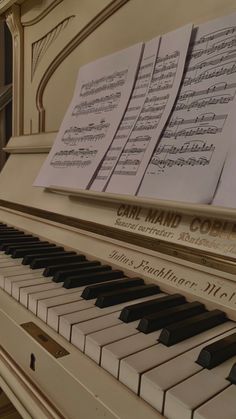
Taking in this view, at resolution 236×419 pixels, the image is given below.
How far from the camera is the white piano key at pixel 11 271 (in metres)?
0.77

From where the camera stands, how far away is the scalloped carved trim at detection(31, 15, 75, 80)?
1.34 m

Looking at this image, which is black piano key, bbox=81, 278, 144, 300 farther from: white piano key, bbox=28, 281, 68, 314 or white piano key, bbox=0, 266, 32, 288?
Answer: white piano key, bbox=0, 266, 32, 288

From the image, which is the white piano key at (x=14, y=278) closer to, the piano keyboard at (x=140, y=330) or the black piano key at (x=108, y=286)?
the piano keyboard at (x=140, y=330)

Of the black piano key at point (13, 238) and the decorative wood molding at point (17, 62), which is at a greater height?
the decorative wood molding at point (17, 62)

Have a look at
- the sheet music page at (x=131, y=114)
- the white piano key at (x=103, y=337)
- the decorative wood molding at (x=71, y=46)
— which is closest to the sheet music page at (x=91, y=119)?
the sheet music page at (x=131, y=114)

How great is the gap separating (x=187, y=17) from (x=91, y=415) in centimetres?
85

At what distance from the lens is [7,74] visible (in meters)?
2.69

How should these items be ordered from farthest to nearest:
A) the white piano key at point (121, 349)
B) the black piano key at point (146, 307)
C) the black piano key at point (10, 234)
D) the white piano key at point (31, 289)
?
the black piano key at point (10, 234) < the white piano key at point (31, 289) < the black piano key at point (146, 307) < the white piano key at point (121, 349)

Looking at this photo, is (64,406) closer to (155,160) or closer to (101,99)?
(155,160)

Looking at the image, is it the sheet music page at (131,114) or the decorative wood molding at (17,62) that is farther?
the decorative wood molding at (17,62)

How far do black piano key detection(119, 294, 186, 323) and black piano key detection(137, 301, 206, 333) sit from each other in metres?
0.02

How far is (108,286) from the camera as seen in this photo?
2.27 ft

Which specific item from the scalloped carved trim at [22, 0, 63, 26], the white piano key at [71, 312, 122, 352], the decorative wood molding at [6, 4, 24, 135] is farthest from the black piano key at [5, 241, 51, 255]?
the scalloped carved trim at [22, 0, 63, 26]

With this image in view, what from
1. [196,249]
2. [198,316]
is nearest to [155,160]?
[196,249]
